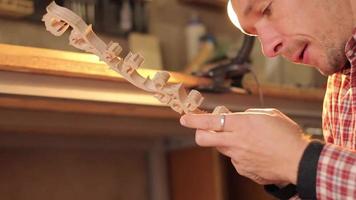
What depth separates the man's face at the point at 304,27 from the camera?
0.90 meters

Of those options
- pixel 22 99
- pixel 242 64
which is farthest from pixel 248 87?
pixel 22 99

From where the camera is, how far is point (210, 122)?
79cm

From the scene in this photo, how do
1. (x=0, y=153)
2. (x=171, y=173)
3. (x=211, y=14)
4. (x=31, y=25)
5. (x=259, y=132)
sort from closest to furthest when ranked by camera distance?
(x=259, y=132)
(x=0, y=153)
(x=31, y=25)
(x=171, y=173)
(x=211, y=14)

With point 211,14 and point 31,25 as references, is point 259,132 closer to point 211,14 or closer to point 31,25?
point 31,25

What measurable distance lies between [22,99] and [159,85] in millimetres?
341

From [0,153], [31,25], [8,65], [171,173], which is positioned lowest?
[171,173]

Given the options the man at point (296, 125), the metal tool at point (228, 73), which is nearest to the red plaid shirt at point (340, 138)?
the man at point (296, 125)

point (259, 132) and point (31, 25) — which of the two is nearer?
point (259, 132)

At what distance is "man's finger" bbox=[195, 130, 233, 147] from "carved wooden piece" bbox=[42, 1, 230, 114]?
6cm

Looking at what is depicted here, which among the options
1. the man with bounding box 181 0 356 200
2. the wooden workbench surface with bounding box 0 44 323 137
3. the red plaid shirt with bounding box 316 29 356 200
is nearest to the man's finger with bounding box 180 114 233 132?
the man with bounding box 181 0 356 200

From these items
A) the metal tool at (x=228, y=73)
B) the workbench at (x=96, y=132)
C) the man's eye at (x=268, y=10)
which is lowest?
the workbench at (x=96, y=132)

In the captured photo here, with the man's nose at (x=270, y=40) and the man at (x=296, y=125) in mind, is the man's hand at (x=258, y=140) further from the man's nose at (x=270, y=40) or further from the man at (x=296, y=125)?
the man's nose at (x=270, y=40)

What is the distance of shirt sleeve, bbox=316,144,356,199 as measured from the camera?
0.69 meters

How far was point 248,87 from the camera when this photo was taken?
1351 mm
